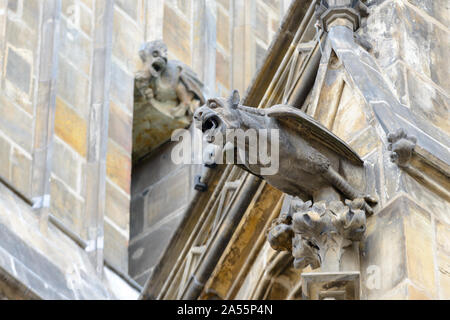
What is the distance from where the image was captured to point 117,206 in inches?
591

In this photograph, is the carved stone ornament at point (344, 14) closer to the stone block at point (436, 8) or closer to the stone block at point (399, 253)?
the stone block at point (436, 8)

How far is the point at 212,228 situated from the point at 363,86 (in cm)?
218

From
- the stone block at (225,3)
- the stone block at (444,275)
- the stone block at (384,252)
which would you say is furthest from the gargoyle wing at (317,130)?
the stone block at (225,3)

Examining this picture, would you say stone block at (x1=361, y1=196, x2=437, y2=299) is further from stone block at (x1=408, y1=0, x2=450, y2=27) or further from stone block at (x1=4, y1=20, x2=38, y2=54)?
stone block at (x1=4, y1=20, x2=38, y2=54)

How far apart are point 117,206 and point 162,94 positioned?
3.86ft

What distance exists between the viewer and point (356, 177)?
9984mm

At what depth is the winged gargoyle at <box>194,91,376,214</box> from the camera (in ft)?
32.0

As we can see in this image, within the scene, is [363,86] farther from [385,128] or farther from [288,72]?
[288,72]

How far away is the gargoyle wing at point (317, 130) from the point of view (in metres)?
9.80

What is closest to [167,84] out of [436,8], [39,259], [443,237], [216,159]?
[39,259]

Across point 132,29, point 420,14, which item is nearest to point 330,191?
point 420,14

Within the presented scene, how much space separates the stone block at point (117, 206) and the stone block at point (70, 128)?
0.98 ft

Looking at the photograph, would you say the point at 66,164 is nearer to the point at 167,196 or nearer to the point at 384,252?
the point at 167,196

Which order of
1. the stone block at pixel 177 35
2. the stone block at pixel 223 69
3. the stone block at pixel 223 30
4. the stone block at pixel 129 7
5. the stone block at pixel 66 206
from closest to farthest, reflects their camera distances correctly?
the stone block at pixel 66 206 → the stone block at pixel 129 7 → the stone block at pixel 177 35 → the stone block at pixel 223 69 → the stone block at pixel 223 30
